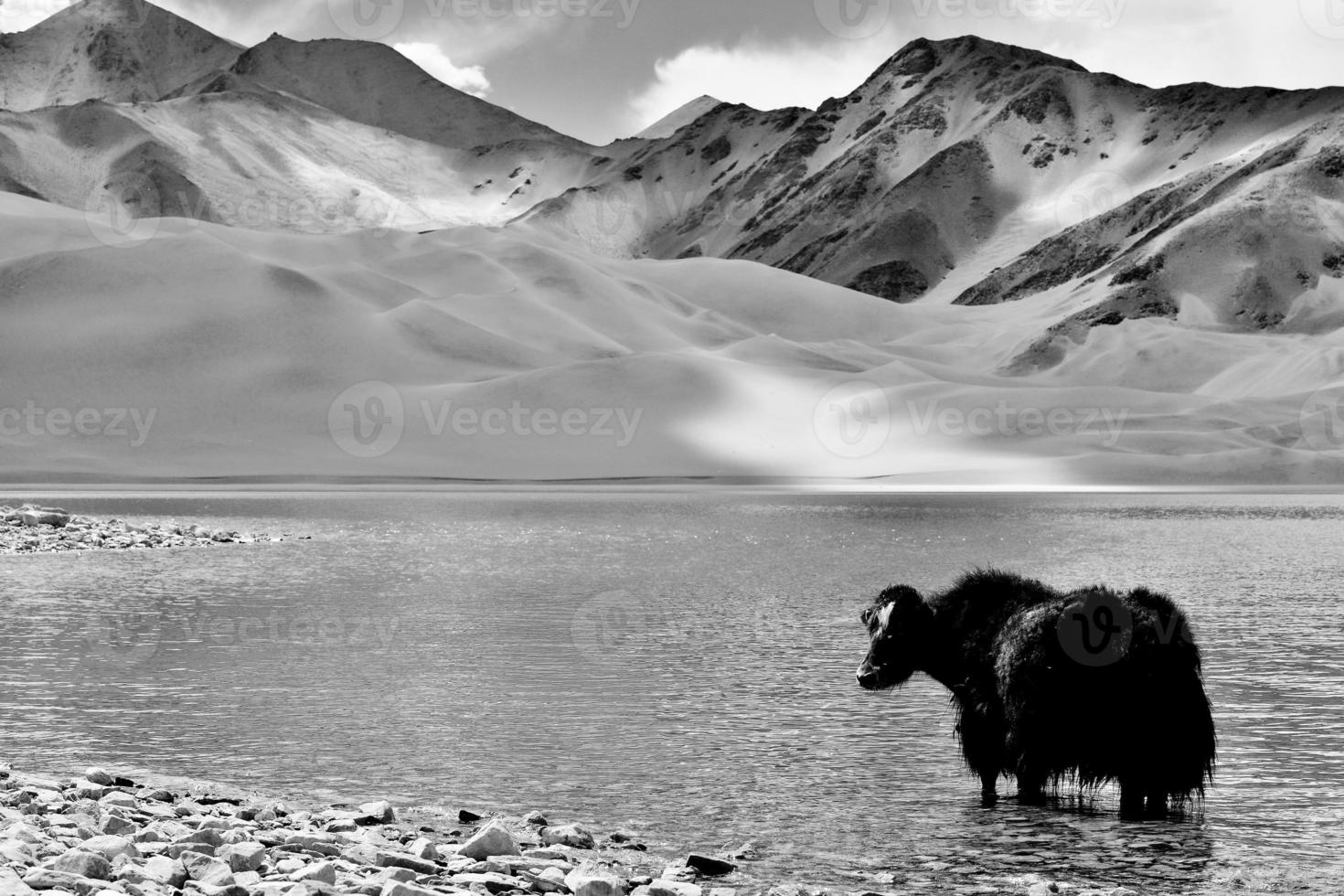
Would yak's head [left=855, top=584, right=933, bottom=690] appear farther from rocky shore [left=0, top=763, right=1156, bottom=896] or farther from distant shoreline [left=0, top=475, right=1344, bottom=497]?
distant shoreline [left=0, top=475, right=1344, bottom=497]

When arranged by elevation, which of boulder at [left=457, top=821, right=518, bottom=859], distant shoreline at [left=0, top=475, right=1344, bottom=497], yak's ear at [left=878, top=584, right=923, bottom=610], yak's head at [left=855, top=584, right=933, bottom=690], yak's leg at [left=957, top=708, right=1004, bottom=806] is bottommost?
boulder at [left=457, top=821, right=518, bottom=859]

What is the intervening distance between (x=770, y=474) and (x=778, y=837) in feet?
353

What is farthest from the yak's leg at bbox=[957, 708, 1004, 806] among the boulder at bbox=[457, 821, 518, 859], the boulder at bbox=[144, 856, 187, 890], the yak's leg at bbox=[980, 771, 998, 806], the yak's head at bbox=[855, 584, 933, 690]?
the boulder at bbox=[144, 856, 187, 890]

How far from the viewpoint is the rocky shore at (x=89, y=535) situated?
142 feet

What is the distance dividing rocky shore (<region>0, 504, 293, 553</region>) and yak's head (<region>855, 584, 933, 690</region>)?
115 ft

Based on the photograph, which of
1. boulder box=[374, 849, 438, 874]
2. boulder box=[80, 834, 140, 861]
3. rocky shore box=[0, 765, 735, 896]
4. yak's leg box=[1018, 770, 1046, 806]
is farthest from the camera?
yak's leg box=[1018, 770, 1046, 806]

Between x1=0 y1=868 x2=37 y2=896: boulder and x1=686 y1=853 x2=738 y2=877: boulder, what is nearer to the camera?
x1=0 y1=868 x2=37 y2=896: boulder

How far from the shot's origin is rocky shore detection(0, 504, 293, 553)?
43.2 meters

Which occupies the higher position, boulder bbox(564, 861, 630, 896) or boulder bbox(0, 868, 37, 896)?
boulder bbox(0, 868, 37, 896)

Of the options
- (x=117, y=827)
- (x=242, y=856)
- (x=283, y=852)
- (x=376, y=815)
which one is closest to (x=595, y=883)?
(x=283, y=852)

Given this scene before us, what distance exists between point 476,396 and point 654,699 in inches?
4561

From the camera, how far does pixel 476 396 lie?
5192 inches

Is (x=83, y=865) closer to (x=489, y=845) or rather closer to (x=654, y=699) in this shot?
(x=489, y=845)

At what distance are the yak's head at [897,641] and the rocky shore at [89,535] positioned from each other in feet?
115
